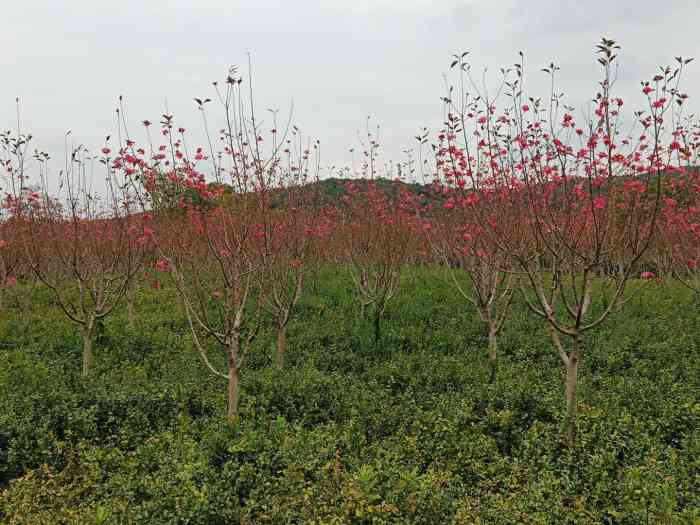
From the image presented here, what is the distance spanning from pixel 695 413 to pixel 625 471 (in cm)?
165

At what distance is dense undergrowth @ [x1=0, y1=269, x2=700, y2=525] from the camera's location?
141 inches

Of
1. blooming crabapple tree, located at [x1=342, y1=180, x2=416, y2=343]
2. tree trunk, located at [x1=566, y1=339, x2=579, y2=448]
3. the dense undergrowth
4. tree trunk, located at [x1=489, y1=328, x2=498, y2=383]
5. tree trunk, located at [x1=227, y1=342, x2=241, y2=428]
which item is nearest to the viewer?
the dense undergrowth

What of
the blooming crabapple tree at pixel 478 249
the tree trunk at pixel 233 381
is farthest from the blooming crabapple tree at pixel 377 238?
the tree trunk at pixel 233 381

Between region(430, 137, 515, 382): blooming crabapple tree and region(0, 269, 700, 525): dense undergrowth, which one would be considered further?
region(430, 137, 515, 382): blooming crabapple tree

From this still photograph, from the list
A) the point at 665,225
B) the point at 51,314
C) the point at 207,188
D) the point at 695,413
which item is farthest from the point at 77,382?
the point at 665,225

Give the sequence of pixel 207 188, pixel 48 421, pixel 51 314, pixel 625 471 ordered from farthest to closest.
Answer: pixel 51 314 → pixel 207 188 → pixel 48 421 → pixel 625 471

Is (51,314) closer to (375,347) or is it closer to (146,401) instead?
(146,401)

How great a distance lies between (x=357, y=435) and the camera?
4.70m

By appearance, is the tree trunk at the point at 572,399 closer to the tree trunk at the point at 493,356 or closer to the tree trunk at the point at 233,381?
the tree trunk at the point at 493,356

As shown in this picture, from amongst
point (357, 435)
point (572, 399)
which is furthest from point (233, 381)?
point (572, 399)

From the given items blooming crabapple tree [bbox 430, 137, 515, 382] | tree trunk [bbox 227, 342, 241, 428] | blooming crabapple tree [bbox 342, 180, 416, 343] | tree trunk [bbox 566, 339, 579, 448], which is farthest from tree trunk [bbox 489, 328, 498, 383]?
tree trunk [bbox 227, 342, 241, 428]

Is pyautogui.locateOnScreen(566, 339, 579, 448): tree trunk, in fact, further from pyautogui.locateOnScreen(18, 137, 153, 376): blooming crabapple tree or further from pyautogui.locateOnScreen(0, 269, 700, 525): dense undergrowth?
pyautogui.locateOnScreen(18, 137, 153, 376): blooming crabapple tree

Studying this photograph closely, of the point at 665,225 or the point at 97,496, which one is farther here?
the point at 665,225

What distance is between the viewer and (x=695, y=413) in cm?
490
